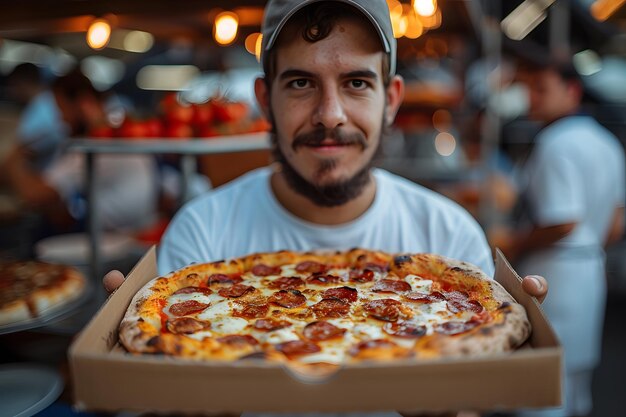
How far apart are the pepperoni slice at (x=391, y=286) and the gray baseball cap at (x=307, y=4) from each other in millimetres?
825

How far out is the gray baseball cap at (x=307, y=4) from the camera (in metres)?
1.98

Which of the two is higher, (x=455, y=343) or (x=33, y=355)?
(x=455, y=343)

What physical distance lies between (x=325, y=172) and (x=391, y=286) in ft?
1.63

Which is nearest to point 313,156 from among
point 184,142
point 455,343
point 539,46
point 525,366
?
point 455,343

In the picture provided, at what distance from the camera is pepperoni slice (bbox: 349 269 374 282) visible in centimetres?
199

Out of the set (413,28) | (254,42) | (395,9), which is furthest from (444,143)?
(395,9)

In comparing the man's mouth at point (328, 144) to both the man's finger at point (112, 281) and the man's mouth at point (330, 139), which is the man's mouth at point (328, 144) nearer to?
the man's mouth at point (330, 139)

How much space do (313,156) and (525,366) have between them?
1173mm

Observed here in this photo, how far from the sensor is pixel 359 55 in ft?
6.70

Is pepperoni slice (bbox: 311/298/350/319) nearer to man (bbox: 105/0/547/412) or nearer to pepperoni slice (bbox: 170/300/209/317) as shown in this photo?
pepperoni slice (bbox: 170/300/209/317)

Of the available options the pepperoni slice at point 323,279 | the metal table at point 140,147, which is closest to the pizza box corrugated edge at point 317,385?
the pepperoni slice at point 323,279

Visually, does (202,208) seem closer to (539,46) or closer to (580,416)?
(580,416)

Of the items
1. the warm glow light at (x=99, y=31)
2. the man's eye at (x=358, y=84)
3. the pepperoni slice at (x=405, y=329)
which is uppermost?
the warm glow light at (x=99, y=31)

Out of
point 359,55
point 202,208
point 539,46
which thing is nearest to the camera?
point 359,55
